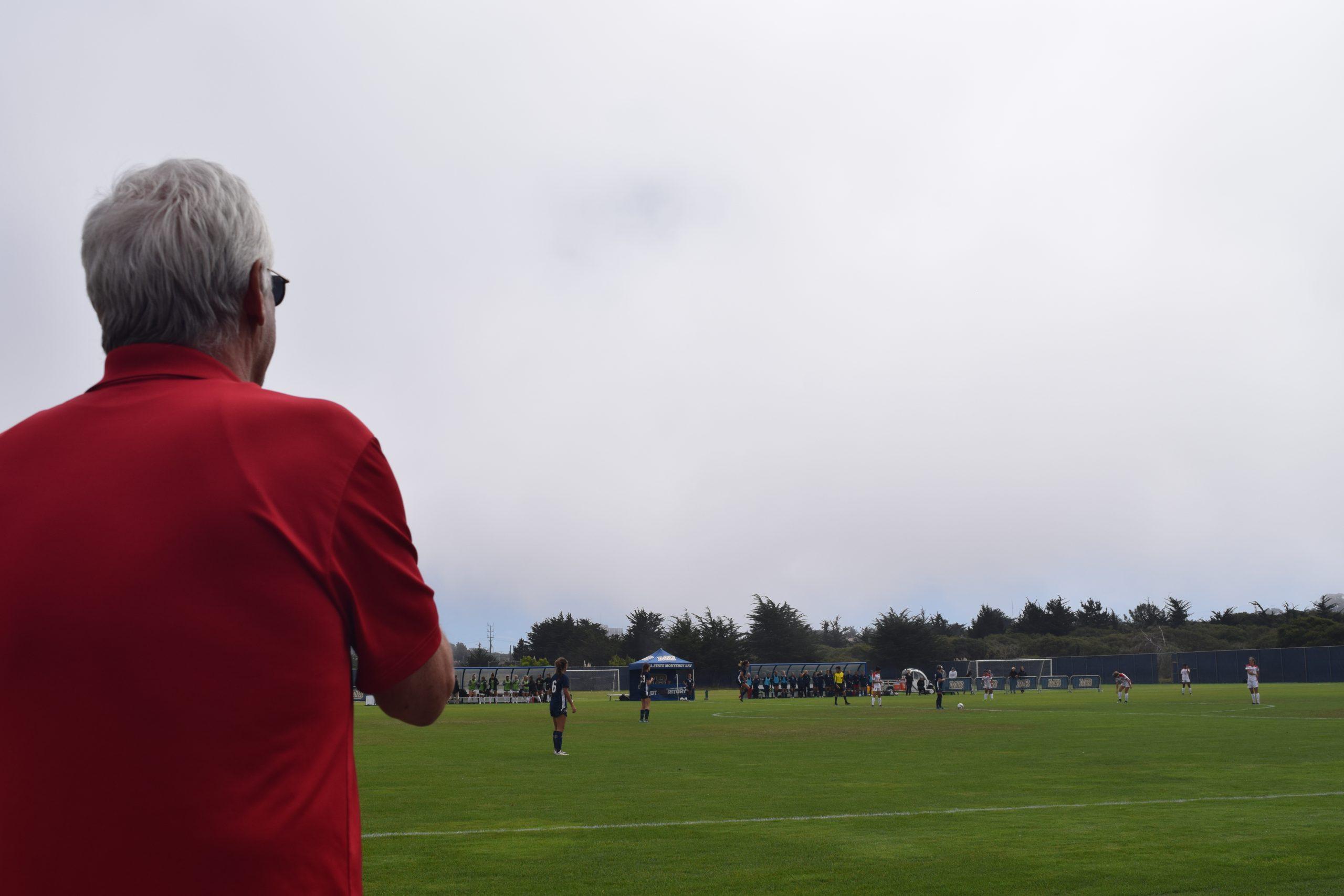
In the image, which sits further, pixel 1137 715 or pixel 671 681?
pixel 671 681

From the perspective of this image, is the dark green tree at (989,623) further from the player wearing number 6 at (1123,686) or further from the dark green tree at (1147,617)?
the player wearing number 6 at (1123,686)

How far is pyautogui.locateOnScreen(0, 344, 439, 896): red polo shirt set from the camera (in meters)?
1.48

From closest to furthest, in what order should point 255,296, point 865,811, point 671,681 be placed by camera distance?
point 255,296, point 865,811, point 671,681

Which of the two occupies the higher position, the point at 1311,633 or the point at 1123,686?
the point at 1311,633

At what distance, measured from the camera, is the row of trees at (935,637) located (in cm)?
9512

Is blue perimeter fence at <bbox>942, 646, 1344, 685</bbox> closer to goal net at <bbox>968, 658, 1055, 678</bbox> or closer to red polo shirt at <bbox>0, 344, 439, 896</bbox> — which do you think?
goal net at <bbox>968, 658, 1055, 678</bbox>

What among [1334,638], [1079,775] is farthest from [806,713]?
[1334,638]

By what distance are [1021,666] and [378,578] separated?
295 feet

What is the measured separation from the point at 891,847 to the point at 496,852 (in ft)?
11.0

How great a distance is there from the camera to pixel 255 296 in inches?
74.2

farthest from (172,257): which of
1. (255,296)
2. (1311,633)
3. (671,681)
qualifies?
(1311,633)

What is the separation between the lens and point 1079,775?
15922 mm

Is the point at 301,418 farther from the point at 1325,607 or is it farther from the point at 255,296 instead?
the point at 1325,607

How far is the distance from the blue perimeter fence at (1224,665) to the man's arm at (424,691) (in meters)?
78.8
